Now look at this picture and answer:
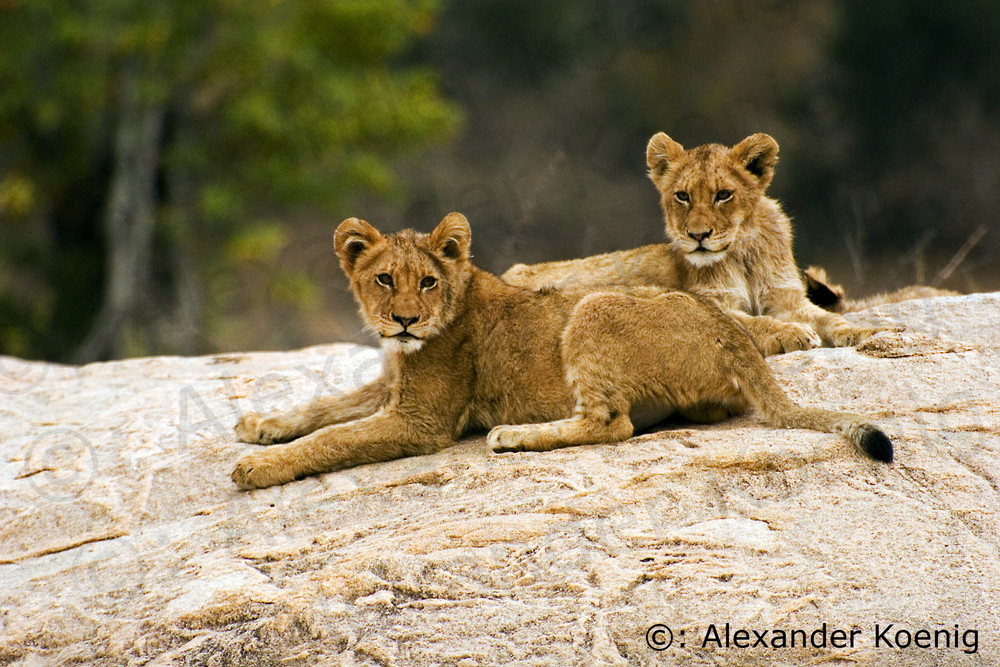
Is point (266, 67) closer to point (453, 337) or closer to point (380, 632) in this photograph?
point (453, 337)

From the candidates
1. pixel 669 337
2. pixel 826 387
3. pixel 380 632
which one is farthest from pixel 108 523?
pixel 826 387

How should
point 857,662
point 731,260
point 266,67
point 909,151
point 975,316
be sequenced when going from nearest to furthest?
point 857,662 < point 975,316 < point 731,260 < point 266,67 < point 909,151

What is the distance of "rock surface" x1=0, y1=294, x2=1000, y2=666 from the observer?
15.2 ft

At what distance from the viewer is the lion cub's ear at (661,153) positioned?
27.8ft

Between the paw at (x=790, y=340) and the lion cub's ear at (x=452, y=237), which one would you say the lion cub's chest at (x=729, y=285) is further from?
the lion cub's ear at (x=452, y=237)

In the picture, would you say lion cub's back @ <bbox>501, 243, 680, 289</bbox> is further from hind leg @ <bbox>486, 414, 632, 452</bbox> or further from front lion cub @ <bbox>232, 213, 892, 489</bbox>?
hind leg @ <bbox>486, 414, 632, 452</bbox>

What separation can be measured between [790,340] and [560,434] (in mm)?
1938

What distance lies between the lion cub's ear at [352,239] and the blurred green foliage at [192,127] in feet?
46.2

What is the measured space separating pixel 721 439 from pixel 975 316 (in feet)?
8.18

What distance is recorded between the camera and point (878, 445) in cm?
557

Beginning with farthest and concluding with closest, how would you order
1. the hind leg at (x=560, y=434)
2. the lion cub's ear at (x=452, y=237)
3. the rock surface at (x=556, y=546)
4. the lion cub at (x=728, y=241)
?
the lion cub at (x=728, y=241)
the lion cub's ear at (x=452, y=237)
the hind leg at (x=560, y=434)
the rock surface at (x=556, y=546)

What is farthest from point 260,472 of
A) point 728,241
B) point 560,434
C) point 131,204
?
point 131,204

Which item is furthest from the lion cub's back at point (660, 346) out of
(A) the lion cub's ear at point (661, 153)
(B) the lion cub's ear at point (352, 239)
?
(A) the lion cub's ear at point (661, 153)

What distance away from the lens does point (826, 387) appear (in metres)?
6.75
